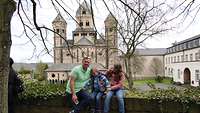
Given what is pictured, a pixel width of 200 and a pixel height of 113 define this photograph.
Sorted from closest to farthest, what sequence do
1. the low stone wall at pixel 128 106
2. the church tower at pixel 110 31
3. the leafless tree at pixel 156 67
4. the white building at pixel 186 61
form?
1. the low stone wall at pixel 128 106
2. the church tower at pixel 110 31
3. the white building at pixel 186 61
4. the leafless tree at pixel 156 67

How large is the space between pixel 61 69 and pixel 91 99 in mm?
70963

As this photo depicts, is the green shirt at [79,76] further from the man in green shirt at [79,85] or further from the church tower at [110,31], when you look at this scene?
the church tower at [110,31]

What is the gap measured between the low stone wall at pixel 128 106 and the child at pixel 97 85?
530 mm

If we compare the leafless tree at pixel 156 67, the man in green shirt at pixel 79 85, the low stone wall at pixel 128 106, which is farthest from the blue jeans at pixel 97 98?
the leafless tree at pixel 156 67

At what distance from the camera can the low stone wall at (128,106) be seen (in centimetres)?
868

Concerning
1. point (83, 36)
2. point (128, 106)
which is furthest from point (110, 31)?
point (128, 106)

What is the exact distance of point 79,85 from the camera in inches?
317

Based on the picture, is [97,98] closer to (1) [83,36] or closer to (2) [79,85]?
(2) [79,85]

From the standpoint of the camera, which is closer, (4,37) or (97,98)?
(4,37)

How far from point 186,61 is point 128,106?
5396cm

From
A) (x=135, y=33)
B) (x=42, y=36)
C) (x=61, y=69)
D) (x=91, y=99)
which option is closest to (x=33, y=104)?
(x=91, y=99)

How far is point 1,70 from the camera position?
537cm

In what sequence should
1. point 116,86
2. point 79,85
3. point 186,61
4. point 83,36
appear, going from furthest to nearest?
point 186,61 → point 83,36 → point 116,86 → point 79,85

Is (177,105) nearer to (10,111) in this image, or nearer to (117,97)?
(117,97)
